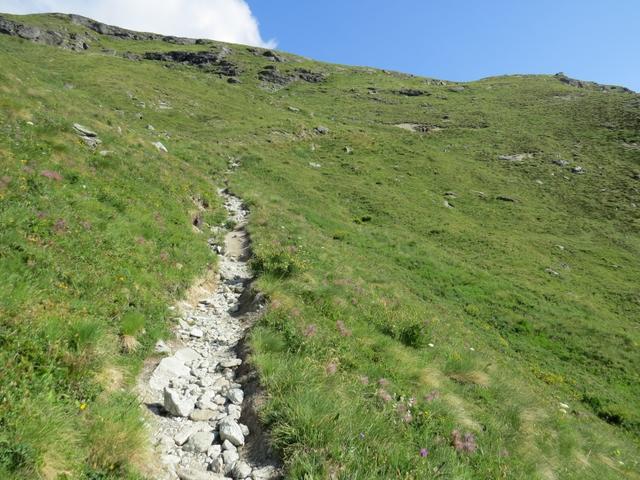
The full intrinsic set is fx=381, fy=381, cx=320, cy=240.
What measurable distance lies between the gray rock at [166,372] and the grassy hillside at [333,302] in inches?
17.1

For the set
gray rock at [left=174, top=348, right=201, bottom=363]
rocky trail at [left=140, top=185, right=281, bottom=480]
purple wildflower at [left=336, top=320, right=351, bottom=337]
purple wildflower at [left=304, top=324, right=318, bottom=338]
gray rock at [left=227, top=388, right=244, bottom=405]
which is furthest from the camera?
purple wildflower at [left=336, top=320, right=351, bottom=337]

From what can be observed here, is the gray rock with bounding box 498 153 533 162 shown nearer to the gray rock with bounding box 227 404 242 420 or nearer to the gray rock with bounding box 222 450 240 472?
the gray rock with bounding box 227 404 242 420

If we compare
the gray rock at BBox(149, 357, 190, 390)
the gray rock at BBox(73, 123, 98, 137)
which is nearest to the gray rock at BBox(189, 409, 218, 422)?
the gray rock at BBox(149, 357, 190, 390)

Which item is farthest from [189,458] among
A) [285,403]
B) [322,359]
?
[322,359]

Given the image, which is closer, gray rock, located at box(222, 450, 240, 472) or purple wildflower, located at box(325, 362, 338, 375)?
gray rock, located at box(222, 450, 240, 472)

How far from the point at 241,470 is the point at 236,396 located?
5.50 feet

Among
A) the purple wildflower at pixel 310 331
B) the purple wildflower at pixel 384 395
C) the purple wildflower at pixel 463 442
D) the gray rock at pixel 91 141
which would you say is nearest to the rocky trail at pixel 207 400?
the purple wildflower at pixel 310 331

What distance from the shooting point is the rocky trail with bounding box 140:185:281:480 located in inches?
220

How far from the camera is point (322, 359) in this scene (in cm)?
857

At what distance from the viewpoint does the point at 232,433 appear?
607cm

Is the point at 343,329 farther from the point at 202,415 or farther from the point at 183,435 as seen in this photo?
the point at 183,435

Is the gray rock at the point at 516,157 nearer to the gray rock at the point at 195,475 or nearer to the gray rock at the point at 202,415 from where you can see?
the gray rock at the point at 202,415

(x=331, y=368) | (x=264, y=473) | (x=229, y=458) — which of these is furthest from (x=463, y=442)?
(x=229, y=458)

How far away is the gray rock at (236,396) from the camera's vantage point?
7.02 meters
